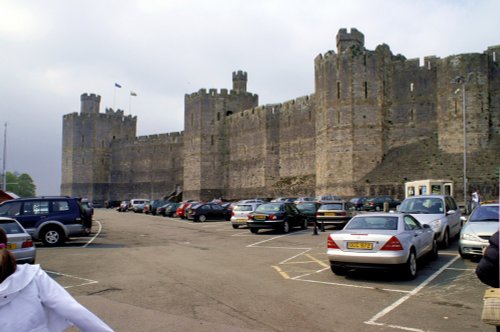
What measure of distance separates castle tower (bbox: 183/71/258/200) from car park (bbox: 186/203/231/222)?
84.8 ft

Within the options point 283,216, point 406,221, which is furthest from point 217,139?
point 406,221

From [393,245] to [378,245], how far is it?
10.2 inches

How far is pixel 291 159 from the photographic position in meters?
46.2

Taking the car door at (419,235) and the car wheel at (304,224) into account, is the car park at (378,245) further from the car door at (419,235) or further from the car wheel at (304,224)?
the car wheel at (304,224)

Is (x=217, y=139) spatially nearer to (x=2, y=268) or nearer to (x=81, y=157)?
(x=81, y=157)

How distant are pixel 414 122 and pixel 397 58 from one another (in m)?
5.40

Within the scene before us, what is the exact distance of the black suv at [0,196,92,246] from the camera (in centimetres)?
1473

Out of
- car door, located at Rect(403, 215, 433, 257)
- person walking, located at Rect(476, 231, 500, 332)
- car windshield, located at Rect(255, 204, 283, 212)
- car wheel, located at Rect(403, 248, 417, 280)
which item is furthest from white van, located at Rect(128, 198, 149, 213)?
person walking, located at Rect(476, 231, 500, 332)

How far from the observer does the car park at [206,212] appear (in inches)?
1100

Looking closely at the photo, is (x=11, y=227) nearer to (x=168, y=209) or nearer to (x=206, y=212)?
(x=206, y=212)

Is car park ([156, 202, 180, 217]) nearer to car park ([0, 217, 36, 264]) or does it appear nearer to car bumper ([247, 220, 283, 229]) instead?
car bumper ([247, 220, 283, 229])

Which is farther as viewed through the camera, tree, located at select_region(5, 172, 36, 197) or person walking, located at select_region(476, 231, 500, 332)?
tree, located at select_region(5, 172, 36, 197)

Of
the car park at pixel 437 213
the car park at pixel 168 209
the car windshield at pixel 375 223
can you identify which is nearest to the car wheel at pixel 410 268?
the car windshield at pixel 375 223

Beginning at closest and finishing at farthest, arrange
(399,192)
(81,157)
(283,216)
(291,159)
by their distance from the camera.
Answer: (283,216) → (399,192) → (291,159) → (81,157)
